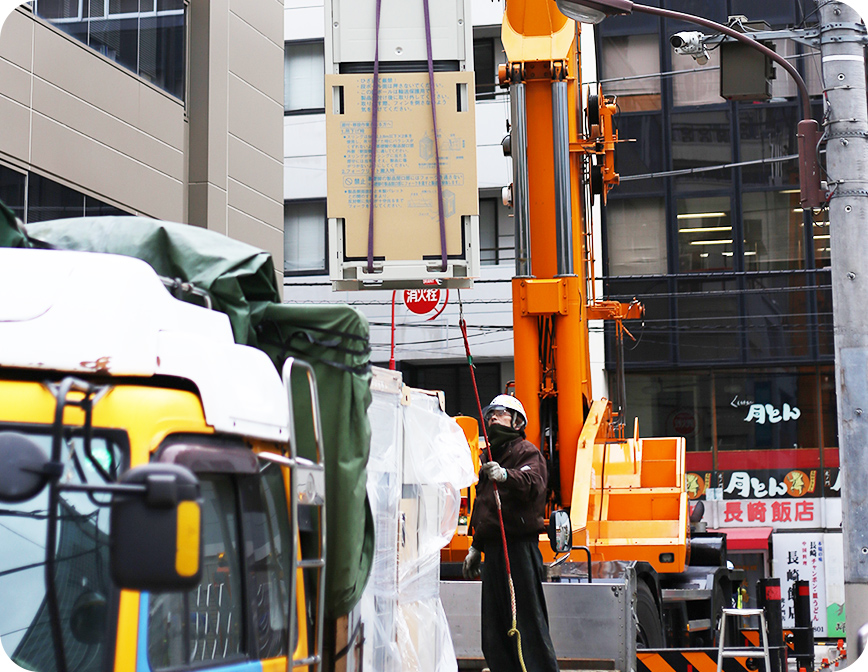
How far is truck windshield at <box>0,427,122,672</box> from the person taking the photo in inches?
126

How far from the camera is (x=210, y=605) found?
11.7ft

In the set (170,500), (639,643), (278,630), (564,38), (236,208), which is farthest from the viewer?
(236,208)

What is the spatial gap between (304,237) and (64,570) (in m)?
25.8

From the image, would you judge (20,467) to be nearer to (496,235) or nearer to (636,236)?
(496,235)

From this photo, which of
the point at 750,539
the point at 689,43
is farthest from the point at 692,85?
the point at 689,43

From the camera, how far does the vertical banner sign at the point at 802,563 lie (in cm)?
2467

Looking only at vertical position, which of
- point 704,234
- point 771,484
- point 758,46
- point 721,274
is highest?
point 704,234

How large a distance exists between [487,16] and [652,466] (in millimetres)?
18664

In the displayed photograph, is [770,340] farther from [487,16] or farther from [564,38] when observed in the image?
[564,38]

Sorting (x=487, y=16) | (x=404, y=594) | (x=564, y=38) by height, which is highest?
(x=487, y=16)

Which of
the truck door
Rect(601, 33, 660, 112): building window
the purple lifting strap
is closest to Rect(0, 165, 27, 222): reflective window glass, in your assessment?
the purple lifting strap

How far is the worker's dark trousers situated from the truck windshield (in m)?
4.77

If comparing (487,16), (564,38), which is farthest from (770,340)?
(564,38)

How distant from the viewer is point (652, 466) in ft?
37.1
